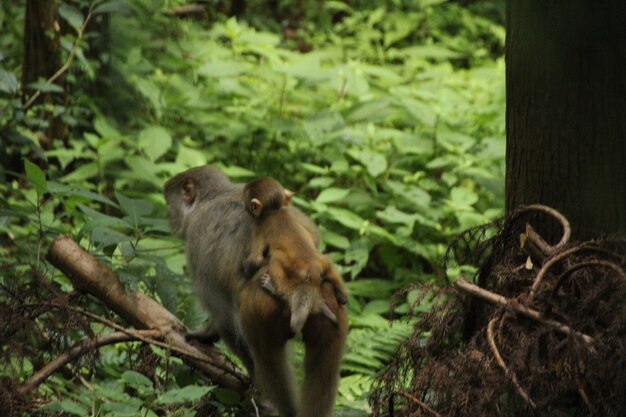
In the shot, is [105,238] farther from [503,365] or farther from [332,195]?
[332,195]

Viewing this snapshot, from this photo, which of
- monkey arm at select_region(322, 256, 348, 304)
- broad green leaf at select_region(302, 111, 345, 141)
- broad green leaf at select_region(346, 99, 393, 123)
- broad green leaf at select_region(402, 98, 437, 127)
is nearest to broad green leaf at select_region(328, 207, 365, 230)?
broad green leaf at select_region(302, 111, 345, 141)

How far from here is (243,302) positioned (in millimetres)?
4203

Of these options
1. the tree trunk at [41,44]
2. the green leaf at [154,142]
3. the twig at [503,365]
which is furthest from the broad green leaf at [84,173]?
the twig at [503,365]

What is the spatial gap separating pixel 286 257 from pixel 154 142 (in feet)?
14.2

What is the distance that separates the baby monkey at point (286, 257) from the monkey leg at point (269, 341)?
0.08 metres

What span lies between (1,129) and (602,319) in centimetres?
534

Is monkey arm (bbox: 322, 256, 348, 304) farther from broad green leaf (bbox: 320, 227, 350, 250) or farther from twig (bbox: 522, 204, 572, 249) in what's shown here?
broad green leaf (bbox: 320, 227, 350, 250)

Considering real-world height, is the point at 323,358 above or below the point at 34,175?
below

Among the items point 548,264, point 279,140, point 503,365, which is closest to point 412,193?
point 279,140

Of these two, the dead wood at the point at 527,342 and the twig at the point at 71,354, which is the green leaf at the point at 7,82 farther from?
the dead wood at the point at 527,342

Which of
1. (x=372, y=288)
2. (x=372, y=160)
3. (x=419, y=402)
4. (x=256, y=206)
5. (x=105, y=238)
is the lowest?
(x=372, y=288)

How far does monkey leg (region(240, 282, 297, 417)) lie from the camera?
4031 mm

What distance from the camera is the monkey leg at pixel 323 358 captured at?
→ 402 cm

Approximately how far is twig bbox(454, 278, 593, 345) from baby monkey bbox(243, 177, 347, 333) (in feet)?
2.32
